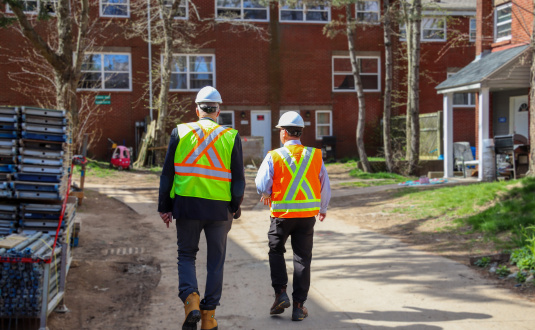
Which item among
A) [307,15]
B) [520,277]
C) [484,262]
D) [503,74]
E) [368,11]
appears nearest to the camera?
[520,277]

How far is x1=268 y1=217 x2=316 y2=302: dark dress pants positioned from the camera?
5598 mm

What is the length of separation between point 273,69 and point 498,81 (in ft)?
41.6

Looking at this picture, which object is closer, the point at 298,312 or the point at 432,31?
the point at 298,312

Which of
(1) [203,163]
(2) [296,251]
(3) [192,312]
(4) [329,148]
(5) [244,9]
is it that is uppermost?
(5) [244,9]

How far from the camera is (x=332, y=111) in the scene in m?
29.4

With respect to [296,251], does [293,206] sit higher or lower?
higher

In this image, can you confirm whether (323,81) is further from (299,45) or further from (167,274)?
(167,274)

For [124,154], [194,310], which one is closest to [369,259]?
[194,310]

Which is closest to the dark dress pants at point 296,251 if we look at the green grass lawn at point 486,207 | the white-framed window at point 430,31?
the green grass lawn at point 486,207

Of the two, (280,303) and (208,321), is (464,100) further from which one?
(208,321)

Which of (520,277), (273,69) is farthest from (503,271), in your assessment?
(273,69)

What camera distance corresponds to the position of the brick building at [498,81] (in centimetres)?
1767

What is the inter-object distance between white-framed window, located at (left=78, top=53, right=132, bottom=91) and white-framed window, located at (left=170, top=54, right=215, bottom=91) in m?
2.12

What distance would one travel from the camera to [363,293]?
6.40 meters
